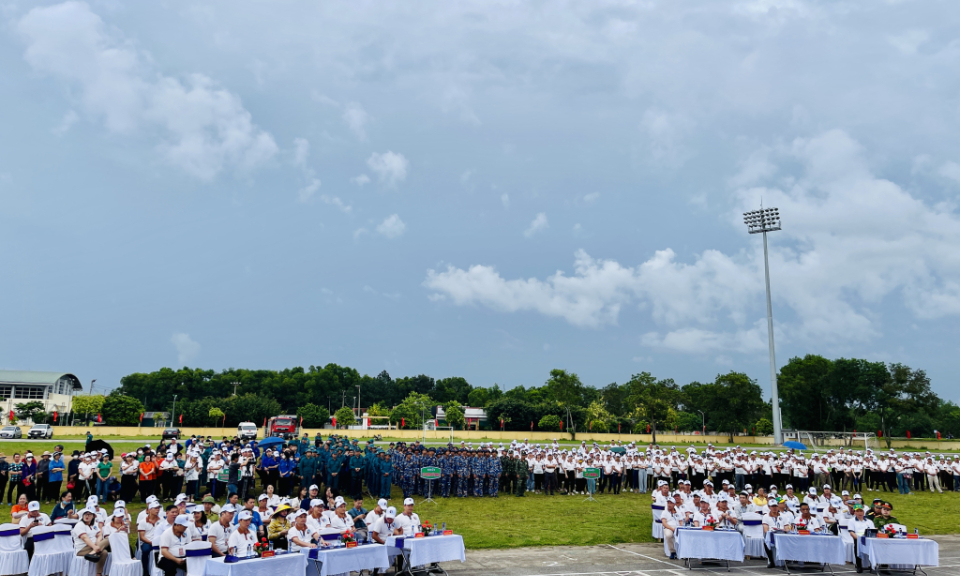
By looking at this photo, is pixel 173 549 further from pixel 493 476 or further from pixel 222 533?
pixel 493 476

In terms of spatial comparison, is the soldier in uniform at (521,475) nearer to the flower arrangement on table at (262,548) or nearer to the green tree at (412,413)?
the flower arrangement on table at (262,548)

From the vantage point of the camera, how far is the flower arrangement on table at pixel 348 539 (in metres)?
11.7

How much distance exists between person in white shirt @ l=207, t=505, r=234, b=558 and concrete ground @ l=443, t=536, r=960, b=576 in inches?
176

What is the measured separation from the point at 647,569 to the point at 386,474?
10.6m

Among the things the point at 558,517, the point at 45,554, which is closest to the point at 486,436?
the point at 558,517

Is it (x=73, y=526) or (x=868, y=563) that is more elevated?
(x=73, y=526)

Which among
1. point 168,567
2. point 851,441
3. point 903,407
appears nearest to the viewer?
point 168,567

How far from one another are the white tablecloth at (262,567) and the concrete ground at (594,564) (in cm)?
372

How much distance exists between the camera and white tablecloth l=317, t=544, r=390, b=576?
11094mm

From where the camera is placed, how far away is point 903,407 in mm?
76875

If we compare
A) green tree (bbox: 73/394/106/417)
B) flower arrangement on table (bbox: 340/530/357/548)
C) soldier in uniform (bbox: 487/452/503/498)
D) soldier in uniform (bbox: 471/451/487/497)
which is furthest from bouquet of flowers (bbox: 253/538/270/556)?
green tree (bbox: 73/394/106/417)

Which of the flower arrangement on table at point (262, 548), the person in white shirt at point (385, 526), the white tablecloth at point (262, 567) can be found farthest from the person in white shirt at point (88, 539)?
the person in white shirt at point (385, 526)

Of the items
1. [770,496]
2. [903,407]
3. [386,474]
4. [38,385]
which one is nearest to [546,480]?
[386,474]

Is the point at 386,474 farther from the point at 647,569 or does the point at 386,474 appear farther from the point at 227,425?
the point at 227,425
